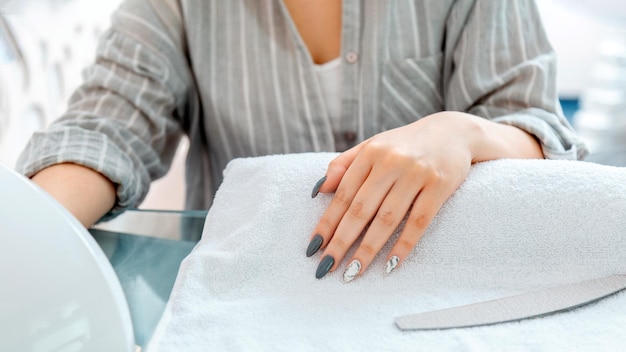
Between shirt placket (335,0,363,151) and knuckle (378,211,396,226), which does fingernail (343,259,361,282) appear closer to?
knuckle (378,211,396,226)

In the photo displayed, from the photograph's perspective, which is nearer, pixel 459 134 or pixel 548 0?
pixel 459 134

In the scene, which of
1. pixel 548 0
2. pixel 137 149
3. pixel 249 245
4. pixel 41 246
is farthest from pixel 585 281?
pixel 548 0

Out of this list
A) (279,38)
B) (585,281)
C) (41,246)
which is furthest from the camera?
(279,38)

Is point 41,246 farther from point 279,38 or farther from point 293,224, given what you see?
point 279,38

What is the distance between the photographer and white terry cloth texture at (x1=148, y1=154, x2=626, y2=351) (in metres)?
0.47

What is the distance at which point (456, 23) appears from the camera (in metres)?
0.87

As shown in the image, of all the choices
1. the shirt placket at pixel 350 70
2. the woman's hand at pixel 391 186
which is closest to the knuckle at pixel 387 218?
the woman's hand at pixel 391 186

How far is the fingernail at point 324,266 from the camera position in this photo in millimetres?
528

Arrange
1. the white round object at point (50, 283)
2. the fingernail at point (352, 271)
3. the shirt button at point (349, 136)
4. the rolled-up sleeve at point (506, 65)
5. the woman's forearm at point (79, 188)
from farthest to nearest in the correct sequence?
the shirt button at point (349, 136) < the rolled-up sleeve at point (506, 65) < the woman's forearm at point (79, 188) < the fingernail at point (352, 271) < the white round object at point (50, 283)

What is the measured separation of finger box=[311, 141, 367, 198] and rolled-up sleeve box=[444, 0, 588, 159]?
30 cm

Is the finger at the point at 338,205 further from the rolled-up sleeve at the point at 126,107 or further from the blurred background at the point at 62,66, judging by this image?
the blurred background at the point at 62,66

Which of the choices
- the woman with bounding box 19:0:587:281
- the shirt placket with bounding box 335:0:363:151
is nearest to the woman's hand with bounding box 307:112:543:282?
the woman with bounding box 19:0:587:281

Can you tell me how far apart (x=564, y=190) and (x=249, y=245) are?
0.29 metres

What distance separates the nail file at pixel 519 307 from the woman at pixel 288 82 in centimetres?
23
